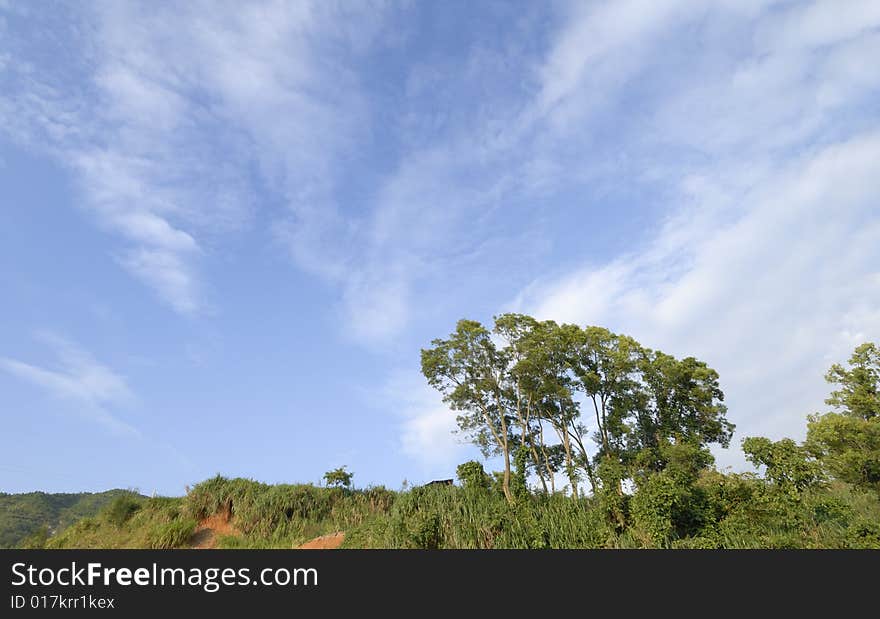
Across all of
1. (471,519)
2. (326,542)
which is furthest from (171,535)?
(471,519)

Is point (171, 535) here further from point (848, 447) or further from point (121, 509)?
point (848, 447)

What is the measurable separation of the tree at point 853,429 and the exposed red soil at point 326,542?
57.8ft

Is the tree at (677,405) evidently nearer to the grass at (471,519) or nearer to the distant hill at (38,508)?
the grass at (471,519)

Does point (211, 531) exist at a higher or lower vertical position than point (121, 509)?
lower

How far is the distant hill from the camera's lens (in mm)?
33281

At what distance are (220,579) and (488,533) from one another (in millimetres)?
8484

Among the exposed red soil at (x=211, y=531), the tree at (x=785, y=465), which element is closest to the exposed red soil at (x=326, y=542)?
the exposed red soil at (x=211, y=531)

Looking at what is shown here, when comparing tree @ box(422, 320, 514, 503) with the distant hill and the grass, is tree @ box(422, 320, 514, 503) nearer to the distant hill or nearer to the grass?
the grass

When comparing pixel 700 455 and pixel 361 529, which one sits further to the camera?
pixel 700 455

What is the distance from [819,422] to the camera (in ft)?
68.3

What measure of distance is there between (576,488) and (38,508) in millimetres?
40919

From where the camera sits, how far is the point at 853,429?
782 inches

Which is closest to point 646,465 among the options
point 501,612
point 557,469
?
point 557,469

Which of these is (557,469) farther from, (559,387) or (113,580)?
(113,580)
